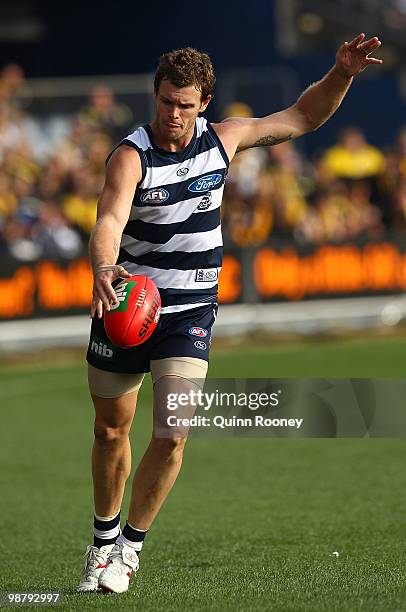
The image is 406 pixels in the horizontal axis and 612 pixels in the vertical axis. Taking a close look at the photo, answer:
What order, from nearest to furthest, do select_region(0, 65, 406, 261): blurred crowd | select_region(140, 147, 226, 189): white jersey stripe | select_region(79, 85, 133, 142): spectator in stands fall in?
select_region(140, 147, 226, 189): white jersey stripe, select_region(0, 65, 406, 261): blurred crowd, select_region(79, 85, 133, 142): spectator in stands

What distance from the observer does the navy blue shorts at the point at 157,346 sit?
6164mm

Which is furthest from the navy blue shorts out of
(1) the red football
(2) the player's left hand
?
(2) the player's left hand

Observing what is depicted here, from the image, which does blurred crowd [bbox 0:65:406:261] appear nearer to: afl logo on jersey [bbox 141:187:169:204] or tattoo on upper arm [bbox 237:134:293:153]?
tattoo on upper arm [bbox 237:134:293:153]

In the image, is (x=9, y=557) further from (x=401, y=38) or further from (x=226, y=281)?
(x=401, y=38)

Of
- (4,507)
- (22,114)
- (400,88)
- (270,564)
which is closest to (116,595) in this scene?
(270,564)

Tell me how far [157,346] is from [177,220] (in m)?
0.58

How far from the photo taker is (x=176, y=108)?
6.04 metres

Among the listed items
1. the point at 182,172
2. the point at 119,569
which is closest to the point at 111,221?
the point at 182,172

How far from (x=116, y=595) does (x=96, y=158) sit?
42.5ft

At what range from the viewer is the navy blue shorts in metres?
6.16

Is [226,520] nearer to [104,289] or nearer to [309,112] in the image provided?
[309,112]

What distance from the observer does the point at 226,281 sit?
18188 mm

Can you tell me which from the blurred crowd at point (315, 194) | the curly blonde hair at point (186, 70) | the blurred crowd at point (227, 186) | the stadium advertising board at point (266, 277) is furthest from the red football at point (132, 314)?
the blurred crowd at point (315, 194)
